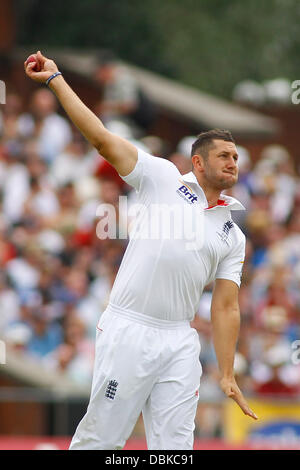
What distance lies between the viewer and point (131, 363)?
7.30 meters

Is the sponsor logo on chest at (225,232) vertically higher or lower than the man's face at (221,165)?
lower

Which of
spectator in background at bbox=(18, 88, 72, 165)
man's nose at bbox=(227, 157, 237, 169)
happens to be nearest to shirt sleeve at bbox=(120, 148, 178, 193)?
man's nose at bbox=(227, 157, 237, 169)

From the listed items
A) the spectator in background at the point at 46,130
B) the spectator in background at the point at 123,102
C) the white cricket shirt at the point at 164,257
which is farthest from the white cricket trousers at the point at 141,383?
the spectator in background at the point at 123,102

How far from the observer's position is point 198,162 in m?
7.57

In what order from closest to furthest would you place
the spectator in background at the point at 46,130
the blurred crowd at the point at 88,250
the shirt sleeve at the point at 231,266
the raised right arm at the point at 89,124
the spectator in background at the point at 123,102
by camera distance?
the raised right arm at the point at 89,124
the shirt sleeve at the point at 231,266
the blurred crowd at the point at 88,250
the spectator in background at the point at 46,130
the spectator in background at the point at 123,102

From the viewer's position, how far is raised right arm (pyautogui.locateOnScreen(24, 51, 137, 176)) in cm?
703

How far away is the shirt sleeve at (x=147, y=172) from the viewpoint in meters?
7.25

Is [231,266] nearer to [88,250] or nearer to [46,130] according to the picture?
[88,250]

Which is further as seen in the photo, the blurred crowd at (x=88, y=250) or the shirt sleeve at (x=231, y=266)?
the blurred crowd at (x=88, y=250)

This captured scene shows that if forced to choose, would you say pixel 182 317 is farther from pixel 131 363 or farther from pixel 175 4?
pixel 175 4

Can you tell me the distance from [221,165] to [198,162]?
6.8 inches

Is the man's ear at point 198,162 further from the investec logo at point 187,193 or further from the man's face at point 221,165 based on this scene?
the investec logo at point 187,193

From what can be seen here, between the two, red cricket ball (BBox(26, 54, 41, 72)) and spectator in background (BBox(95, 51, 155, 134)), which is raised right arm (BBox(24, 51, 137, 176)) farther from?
spectator in background (BBox(95, 51, 155, 134))
